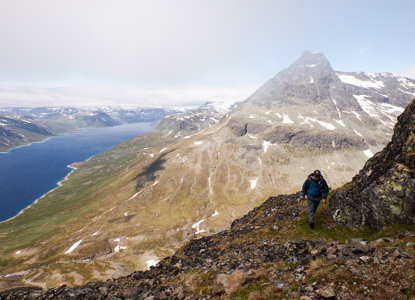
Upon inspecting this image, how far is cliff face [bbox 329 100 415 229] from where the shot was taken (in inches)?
585

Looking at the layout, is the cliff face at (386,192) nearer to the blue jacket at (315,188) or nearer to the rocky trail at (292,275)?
the rocky trail at (292,275)

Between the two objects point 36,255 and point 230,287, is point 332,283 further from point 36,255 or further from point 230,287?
point 36,255

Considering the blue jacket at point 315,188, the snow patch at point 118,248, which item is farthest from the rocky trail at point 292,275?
the snow patch at point 118,248

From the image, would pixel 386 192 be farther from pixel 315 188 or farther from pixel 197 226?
pixel 197 226

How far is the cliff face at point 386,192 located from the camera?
14859 mm

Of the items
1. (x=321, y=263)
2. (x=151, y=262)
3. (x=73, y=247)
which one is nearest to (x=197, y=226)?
(x=151, y=262)

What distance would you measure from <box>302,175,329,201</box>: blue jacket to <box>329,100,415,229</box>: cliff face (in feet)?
12.6

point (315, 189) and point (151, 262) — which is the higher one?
point (315, 189)

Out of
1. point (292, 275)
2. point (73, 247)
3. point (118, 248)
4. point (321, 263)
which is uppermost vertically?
point (321, 263)

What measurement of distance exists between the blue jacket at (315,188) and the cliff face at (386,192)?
3.84m

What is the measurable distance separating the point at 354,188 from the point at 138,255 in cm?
14776

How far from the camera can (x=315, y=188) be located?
18109 millimetres

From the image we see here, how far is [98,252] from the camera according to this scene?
143m

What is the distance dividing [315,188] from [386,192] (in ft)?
17.0
